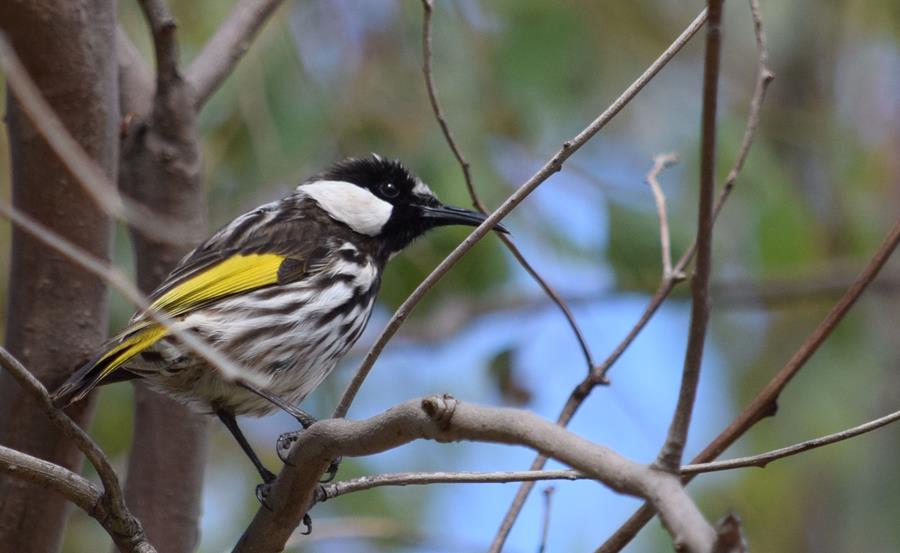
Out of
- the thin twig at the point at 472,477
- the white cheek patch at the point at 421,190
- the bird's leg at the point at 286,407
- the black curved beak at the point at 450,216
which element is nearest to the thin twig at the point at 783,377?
the thin twig at the point at 472,477

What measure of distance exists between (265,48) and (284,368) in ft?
6.56

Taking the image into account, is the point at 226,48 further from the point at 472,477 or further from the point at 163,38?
the point at 472,477

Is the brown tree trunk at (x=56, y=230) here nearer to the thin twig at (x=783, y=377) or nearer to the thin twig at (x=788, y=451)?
the thin twig at (x=783, y=377)

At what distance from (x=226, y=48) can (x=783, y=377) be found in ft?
7.18

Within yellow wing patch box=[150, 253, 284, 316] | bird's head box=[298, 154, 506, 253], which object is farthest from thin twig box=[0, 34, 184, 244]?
bird's head box=[298, 154, 506, 253]

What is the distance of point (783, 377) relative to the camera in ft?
7.39

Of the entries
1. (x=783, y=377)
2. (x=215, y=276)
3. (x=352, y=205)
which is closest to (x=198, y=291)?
(x=215, y=276)

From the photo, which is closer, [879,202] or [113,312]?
[113,312]

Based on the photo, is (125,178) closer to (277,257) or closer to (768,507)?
(277,257)

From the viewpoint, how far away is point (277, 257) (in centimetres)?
374

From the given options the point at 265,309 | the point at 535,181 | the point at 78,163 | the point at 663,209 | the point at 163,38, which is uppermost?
the point at 163,38

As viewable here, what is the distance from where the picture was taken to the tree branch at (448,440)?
1582mm

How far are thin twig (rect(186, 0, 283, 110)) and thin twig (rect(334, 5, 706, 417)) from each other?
1515mm

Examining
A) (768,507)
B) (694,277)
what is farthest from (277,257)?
(768,507)
